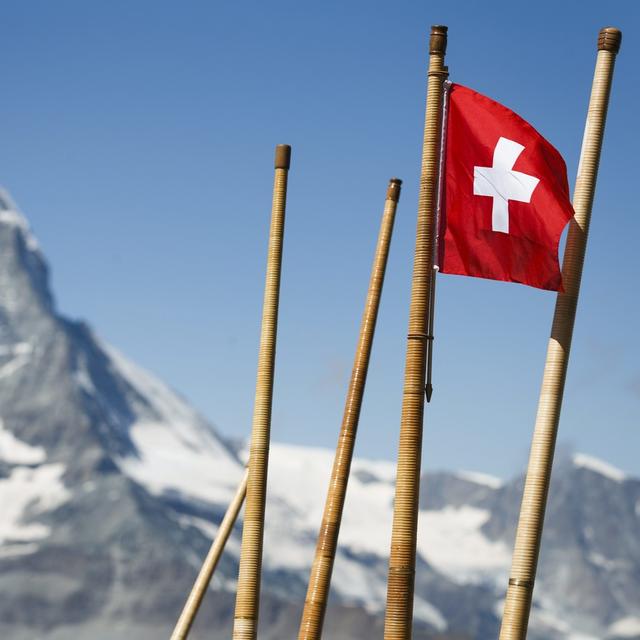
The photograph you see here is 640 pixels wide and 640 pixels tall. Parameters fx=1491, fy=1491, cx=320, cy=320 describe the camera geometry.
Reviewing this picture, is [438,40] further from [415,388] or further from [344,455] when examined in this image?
[344,455]

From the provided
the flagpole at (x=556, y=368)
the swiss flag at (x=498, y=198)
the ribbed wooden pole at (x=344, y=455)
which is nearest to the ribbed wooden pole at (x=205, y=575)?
the ribbed wooden pole at (x=344, y=455)

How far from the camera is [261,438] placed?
19266 mm

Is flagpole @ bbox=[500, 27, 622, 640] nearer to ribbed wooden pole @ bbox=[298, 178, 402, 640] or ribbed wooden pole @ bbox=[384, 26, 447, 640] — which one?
ribbed wooden pole @ bbox=[384, 26, 447, 640]

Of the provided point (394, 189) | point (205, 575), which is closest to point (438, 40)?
point (394, 189)

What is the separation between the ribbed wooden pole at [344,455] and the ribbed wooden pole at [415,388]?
3.26 m

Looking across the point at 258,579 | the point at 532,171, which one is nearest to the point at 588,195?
the point at 532,171

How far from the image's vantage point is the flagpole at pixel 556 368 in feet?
50.1

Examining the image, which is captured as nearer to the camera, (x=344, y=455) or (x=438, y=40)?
(x=438, y=40)

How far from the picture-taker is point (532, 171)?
54.3ft

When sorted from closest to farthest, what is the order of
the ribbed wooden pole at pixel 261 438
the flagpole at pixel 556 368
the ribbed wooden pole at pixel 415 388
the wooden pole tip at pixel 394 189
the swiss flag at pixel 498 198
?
the ribbed wooden pole at pixel 415 388
the flagpole at pixel 556 368
the swiss flag at pixel 498 198
the ribbed wooden pole at pixel 261 438
the wooden pole tip at pixel 394 189

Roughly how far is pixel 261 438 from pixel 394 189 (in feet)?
15.5

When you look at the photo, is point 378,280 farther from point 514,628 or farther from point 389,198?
point 514,628

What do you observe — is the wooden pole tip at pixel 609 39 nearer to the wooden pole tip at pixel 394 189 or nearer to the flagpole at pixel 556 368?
the flagpole at pixel 556 368

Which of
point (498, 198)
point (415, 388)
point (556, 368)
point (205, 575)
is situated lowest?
point (205, 575)
